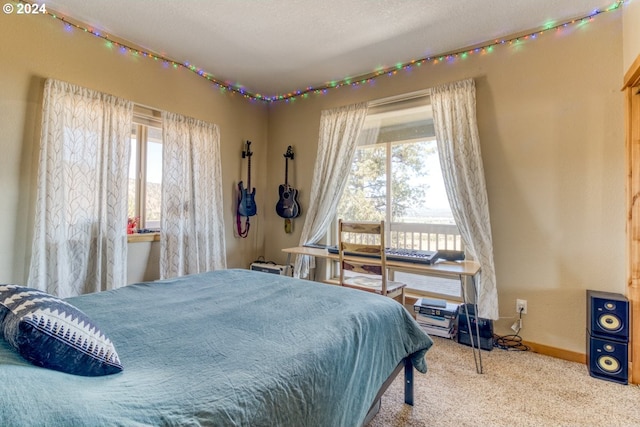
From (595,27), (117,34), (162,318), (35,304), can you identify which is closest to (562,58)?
(595,27)

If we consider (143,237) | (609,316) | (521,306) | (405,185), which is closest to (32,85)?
(143,237)

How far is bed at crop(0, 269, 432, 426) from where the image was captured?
0.68m

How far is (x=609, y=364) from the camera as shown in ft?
6.55

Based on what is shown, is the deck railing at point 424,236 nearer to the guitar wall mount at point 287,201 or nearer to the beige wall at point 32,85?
the guitar wall mount at point 287,201

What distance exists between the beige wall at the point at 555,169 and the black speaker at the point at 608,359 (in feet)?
0.79

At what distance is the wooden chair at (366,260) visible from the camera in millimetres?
2354

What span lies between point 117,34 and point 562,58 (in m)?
3.52

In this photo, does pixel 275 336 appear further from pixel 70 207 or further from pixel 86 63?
pixel 86 63

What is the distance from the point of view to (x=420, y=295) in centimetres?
309

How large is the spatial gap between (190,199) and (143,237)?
1.79 feet

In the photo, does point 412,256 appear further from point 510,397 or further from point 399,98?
point 399,98

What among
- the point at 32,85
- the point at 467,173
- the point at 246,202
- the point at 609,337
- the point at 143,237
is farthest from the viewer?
the point at 246,202

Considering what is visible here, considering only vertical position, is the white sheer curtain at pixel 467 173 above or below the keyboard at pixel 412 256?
above

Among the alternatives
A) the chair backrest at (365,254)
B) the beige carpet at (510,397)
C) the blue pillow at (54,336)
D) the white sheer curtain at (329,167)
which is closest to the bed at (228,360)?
the blue pillow at (54,336)
